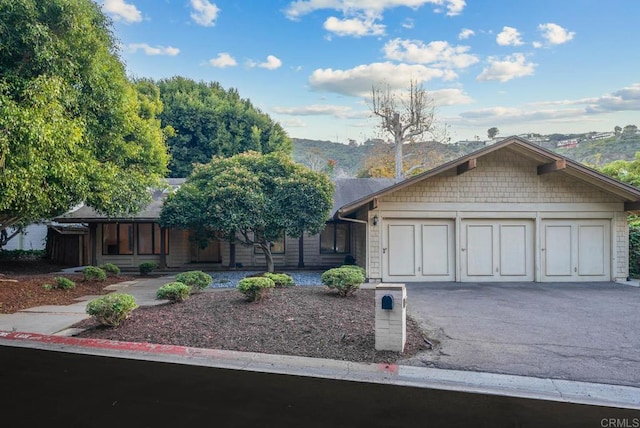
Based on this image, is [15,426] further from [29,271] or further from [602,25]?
[602,25]

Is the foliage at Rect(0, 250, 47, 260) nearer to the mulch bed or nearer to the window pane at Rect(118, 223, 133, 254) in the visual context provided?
the window pane at Rect(118, 223, 133, 254)

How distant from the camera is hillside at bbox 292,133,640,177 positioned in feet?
104

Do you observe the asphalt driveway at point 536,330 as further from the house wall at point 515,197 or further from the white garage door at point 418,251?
the house wall at point 515,197

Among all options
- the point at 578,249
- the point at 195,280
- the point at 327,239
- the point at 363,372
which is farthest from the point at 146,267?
the point at 578,249

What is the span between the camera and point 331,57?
75.5ft

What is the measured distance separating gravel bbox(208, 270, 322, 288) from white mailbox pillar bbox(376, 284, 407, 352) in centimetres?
657

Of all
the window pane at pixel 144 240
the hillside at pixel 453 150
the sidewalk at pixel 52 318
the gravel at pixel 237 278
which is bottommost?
the gravel at pixel 237 278

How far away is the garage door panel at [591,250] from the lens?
13016 millimetres

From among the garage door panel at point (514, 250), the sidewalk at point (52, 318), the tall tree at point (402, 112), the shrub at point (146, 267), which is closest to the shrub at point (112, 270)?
the shrub at point (146, 267)

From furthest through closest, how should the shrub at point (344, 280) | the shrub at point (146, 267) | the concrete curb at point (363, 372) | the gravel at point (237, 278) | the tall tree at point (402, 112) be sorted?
the tall tree at point (402, 112) < the shrub at point (146, 267) < the gravel at point (237, 278) < the shrub at point (344, 280) < the concrete curb at point (363, 372)

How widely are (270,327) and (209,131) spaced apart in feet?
86.2

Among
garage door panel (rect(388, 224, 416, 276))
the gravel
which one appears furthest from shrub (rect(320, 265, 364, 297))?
garage door panel (rect(388, 224, 416, 276))

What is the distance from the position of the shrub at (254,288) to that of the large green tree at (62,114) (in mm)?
4643

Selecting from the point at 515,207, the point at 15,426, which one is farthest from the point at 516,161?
the point at 15,426
